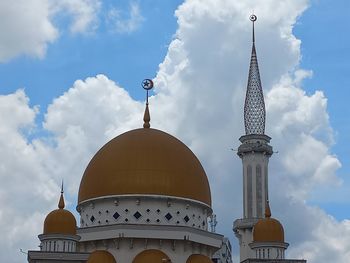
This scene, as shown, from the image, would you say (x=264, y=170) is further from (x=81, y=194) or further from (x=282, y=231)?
(x=81, y=194)

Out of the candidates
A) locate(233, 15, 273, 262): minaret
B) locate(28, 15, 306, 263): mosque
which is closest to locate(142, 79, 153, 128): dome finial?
locate(28, 15, 306, 263): mosque

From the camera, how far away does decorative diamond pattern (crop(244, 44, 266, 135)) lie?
67.2 metres

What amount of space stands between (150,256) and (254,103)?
28.3m

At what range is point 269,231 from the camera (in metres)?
47.2

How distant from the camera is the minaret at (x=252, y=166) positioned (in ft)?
207

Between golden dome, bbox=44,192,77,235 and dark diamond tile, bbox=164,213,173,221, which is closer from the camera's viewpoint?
golden dome, bbox=44,192,77,235

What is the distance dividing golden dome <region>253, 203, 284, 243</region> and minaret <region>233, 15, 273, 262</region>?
14212 mm

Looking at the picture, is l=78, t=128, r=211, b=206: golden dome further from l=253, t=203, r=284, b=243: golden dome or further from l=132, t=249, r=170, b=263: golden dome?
l=132, t=249, r=170, b=263: golden dome

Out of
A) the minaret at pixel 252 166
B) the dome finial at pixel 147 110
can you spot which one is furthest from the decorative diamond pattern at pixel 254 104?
the dome finial at pixel 147 110

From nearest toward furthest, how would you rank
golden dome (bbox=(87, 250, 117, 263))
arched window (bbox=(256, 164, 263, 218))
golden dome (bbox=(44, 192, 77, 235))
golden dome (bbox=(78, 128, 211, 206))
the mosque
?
1. golden dome (bbox=(87, 250, 117, 263))
2. the mosque
3. golden dome (bbox=(44, 192, 77, 235))
4. golden dome (bbox=(78, 128, 211, 206))
5. arched window (bbox=(256, 164, 263, 218))

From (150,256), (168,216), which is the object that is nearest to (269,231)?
(168,216)

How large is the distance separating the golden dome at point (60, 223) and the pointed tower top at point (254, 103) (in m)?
25.2

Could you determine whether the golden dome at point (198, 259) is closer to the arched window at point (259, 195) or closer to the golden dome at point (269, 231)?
the golden dome at point (269, 231)

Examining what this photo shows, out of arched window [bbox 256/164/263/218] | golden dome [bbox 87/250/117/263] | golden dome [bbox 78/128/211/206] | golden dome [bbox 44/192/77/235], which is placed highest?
arched window [bbox 256/164/263/218]
